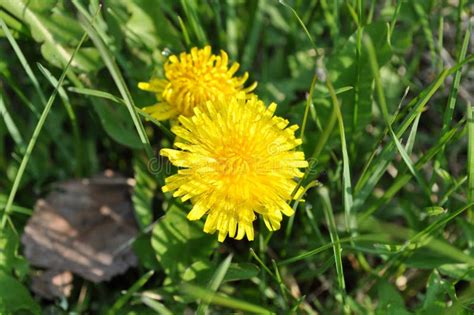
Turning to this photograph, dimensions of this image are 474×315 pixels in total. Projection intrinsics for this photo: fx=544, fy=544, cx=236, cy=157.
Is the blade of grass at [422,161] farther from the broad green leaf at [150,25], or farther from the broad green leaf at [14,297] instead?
the broad green leaf at [14,297]

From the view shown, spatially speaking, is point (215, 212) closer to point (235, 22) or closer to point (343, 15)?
point (235, 22)

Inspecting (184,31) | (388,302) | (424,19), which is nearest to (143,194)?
(184,31)

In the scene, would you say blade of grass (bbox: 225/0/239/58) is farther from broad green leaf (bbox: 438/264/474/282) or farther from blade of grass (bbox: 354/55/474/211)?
broad green leaf (bbox: 438/264/474/282)

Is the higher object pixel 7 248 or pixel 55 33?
pixel 55 33

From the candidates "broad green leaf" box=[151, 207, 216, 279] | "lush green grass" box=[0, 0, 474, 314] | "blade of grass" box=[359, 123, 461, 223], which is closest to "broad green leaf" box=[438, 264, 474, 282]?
"lush green grass" box=[0, 0, 474, 314]

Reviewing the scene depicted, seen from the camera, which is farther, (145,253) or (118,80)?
(145,253)

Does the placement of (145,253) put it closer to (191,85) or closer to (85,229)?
(85,229)
